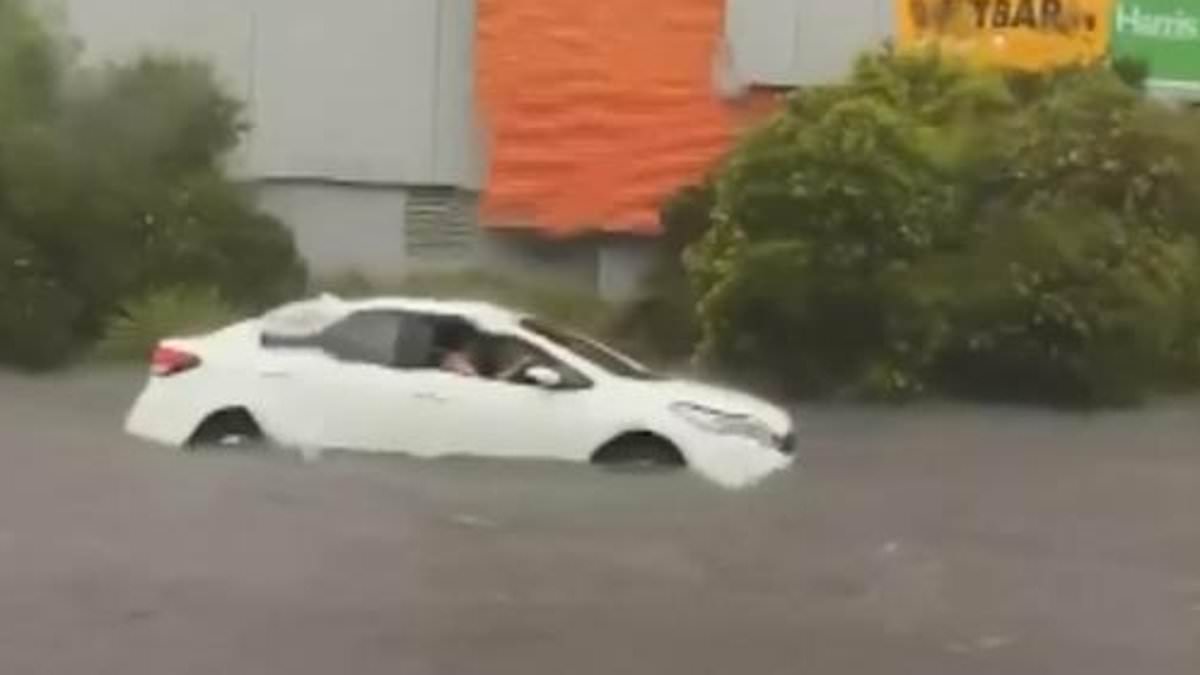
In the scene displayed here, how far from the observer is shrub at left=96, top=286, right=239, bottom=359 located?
77.6 ft

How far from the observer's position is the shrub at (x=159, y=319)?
23.7 m

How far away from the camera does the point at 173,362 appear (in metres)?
17.9

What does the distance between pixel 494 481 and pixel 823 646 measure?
17.3 ft

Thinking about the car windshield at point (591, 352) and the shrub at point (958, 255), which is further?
the shrub at point (958, 255)

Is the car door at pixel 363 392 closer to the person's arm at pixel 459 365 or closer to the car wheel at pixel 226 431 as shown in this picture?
the person's arm at pixel 459 365

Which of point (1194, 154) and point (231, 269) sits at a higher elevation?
point (1194, 154)

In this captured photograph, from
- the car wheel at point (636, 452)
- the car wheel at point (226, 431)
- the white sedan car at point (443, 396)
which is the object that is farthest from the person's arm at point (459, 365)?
the car wheel at point (226, 431)

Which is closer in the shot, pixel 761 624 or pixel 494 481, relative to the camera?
pixel 761 624

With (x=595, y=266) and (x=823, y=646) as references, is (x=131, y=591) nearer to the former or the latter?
(x=823, y=646)

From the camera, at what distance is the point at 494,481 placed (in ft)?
56.3

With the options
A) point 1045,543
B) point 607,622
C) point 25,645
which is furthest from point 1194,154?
point 25,645

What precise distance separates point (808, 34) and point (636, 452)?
29.0 feet

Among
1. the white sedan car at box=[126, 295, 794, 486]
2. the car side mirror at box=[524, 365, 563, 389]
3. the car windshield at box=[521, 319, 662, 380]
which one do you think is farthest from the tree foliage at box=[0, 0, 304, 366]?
the car side mirror at box=[524, 365, 563, 389]

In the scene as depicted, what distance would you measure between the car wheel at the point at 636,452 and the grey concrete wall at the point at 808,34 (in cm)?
851
